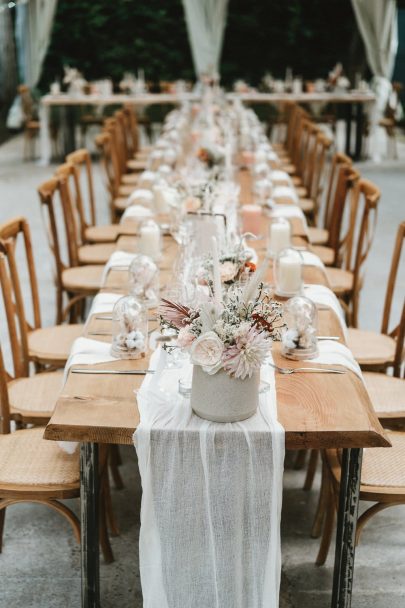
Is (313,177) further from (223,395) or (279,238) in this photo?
(223,395)

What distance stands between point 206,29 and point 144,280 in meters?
10.1

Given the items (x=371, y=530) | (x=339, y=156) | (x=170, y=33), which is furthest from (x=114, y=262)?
(x=170, y=33)

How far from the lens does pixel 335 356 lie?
8.24 feet

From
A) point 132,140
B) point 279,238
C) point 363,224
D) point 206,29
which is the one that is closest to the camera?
point 279,238

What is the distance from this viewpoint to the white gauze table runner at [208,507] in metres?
2.07

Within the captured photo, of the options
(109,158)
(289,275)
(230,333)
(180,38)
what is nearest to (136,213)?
(289,275)

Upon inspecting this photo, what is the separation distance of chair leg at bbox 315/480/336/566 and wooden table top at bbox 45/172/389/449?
57 centimetres

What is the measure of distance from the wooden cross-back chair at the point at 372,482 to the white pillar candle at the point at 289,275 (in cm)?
65

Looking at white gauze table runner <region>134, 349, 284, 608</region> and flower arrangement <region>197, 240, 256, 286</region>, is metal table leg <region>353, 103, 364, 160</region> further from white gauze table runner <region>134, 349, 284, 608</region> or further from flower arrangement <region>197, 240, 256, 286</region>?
white gauze table runner <region>134, 349, 284, 608</region>

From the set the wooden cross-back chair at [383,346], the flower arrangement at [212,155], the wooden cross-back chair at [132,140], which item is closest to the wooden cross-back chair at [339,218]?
the flower arrangement at [212,155]

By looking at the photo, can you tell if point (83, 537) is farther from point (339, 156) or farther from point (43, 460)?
point (339, 156)

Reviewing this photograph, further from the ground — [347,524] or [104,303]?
[104,303]

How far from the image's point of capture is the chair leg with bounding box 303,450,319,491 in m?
3.20

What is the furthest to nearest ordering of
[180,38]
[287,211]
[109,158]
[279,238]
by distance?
[180,38]
[109,158]
[287,211]
[279,238]
